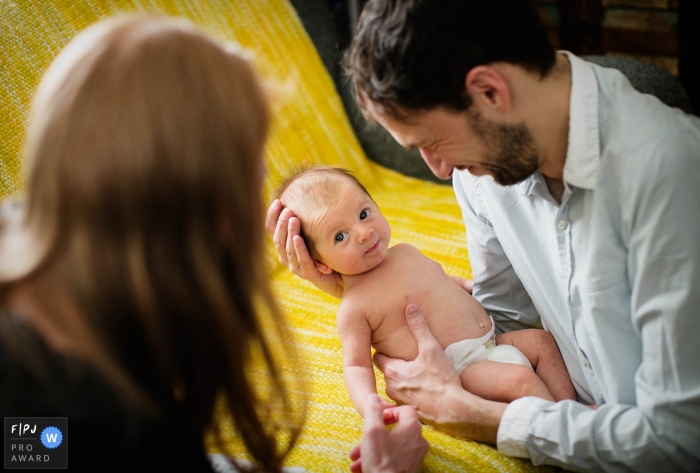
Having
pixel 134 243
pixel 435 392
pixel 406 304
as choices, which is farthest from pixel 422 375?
pixel 134 243

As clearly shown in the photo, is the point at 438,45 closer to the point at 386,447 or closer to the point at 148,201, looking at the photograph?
the point at 148,201

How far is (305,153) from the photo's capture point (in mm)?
2004

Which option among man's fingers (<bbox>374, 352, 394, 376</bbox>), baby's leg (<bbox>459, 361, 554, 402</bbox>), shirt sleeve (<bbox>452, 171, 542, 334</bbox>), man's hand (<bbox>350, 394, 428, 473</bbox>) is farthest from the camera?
shirt sleeve (<bbox>452, 171, 542, 334</bbox>)

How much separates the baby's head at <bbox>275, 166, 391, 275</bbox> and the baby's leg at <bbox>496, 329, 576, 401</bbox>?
312 millimetres

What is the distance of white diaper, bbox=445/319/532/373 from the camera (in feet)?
3.94

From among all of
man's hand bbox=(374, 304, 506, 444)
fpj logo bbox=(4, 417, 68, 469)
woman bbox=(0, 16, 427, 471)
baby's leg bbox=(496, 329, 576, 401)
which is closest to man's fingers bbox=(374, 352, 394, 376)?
man's hand bbox=(374, 304, 506, 444)

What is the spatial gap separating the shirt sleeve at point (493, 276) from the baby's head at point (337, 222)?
19 centimetres

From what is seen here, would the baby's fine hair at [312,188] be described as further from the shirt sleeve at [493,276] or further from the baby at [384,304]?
the shirt sleeve at [493,276]

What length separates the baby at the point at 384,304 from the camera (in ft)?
3.92

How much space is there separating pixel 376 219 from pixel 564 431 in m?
0.53

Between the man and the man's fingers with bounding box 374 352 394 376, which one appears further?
the man's fingers with bounding box 374 352 394 376

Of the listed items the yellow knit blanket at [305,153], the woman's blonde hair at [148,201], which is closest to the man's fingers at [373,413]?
the yellow knit blanket at [305,153]

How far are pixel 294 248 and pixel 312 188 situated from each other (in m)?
0.12

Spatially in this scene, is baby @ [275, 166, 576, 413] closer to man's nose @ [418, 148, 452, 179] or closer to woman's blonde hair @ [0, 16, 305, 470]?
man's nose @ [418, 148, 452, 179]
